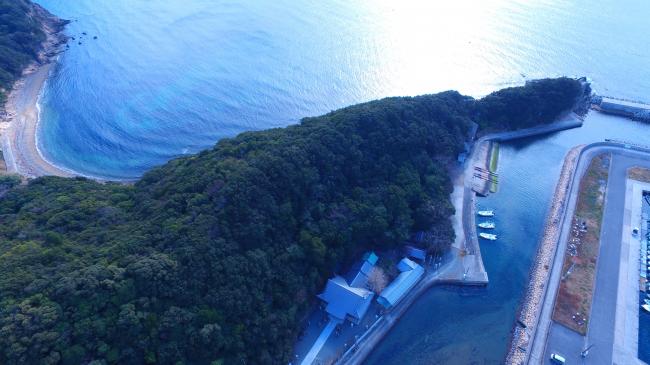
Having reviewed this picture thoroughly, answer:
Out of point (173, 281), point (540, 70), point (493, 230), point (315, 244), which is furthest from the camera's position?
point (540, 70)

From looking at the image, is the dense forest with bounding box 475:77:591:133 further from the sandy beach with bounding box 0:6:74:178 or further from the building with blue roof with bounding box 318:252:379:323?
the sandy beach with bounding box 0:6:74:178

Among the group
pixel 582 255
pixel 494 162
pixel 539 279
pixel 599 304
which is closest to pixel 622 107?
pixel 494 162

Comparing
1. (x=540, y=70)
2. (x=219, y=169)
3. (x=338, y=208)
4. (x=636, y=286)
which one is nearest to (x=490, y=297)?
(x=636, y=286)

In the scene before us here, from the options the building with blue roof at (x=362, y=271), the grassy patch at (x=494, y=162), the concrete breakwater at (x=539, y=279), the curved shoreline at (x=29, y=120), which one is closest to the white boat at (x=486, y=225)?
the concrete breakwater at (x=539, y=279)

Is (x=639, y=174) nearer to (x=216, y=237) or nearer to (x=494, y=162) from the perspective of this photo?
(x=494, y=162)

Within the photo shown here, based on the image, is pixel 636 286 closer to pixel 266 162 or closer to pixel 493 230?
pixel 493 230

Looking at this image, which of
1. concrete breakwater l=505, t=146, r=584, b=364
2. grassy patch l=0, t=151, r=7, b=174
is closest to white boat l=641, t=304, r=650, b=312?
A: concrete breakwater l=505, t=146, r=584, b=364
